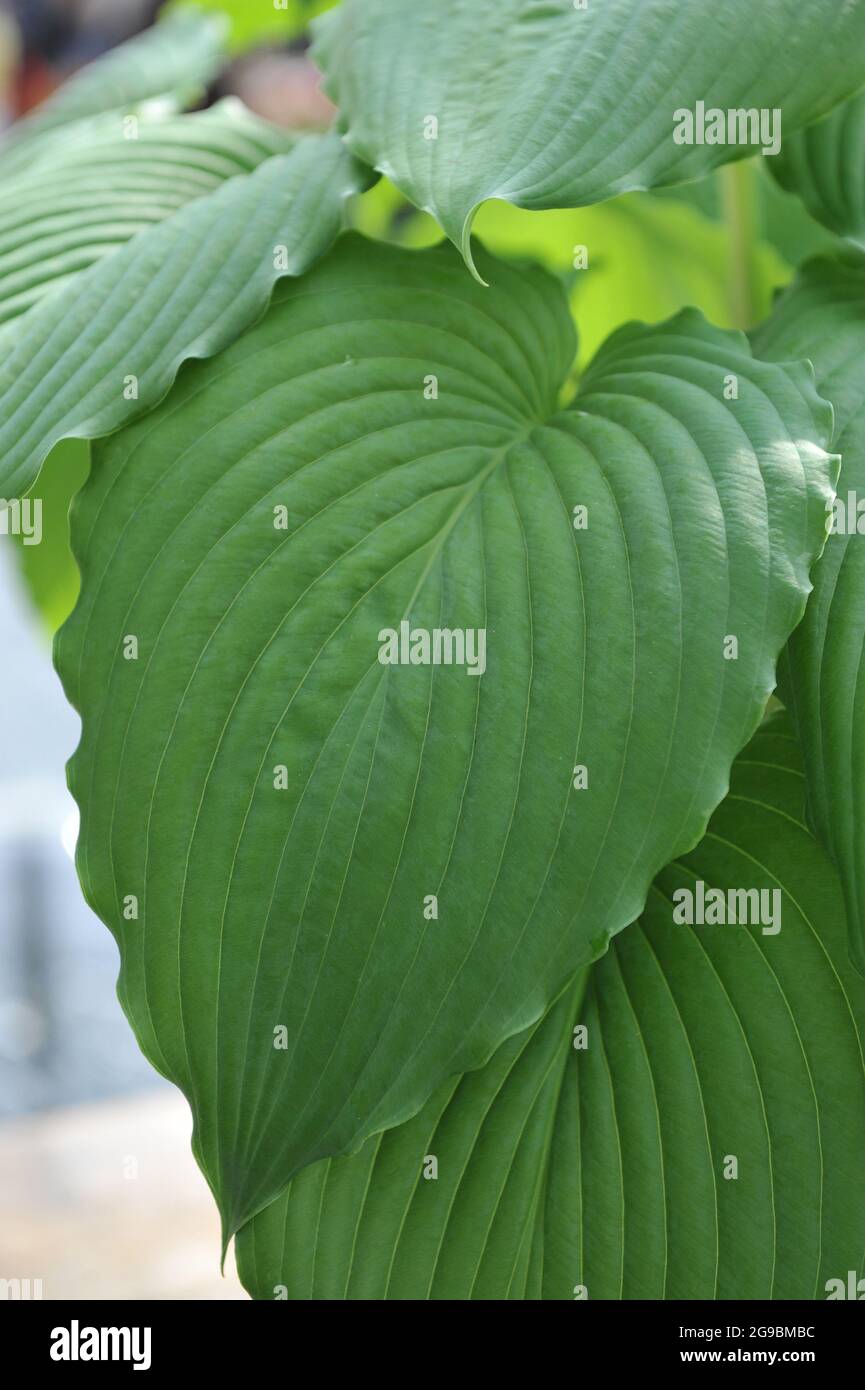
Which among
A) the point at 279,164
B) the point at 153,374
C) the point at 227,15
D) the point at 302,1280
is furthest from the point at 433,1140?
the point at 227,15

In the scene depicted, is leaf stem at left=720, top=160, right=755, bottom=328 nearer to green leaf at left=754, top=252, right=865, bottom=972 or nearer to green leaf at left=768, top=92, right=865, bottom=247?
green leaf at left=768, top=92, right=865, bottom=247

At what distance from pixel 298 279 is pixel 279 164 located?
75 mm

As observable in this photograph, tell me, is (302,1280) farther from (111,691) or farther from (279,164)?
(279,164)

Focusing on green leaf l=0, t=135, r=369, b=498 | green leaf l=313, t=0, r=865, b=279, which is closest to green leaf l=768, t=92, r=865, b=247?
green leaf l=313, t=0, r=865, b=279

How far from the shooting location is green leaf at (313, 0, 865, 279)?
0.47 m

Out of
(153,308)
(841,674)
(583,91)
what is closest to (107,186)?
(153,308)

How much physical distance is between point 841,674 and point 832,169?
25 centimetres

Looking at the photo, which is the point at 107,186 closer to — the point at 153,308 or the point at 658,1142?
the point at 153,308

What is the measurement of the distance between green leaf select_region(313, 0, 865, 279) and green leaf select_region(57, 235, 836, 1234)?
3.0 inches

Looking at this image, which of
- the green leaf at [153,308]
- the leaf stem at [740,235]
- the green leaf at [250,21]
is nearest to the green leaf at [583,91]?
the green leaf at [153,308]

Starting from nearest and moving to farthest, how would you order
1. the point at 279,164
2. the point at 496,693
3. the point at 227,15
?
the point at 496,693, the point at 279,164, the point at 227,15

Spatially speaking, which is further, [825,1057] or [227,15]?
[227,15]

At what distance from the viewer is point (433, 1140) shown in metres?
0.51

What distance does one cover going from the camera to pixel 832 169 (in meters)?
0.58
